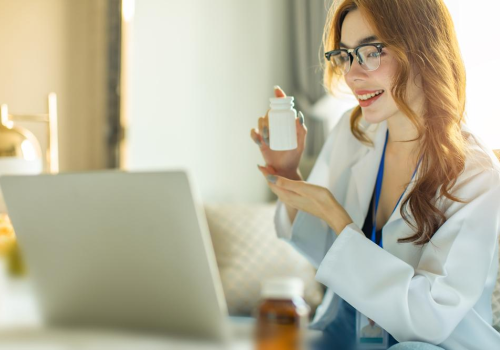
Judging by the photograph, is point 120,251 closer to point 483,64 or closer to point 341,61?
point 341,61

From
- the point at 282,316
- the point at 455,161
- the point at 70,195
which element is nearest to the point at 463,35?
the point at 455,161

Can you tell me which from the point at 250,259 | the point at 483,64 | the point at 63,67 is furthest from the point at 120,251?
the point at 63,67

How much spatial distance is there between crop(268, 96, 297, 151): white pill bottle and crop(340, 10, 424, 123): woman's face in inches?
7.3

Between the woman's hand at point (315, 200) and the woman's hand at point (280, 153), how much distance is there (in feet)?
0.50

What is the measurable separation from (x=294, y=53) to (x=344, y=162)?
2.21m

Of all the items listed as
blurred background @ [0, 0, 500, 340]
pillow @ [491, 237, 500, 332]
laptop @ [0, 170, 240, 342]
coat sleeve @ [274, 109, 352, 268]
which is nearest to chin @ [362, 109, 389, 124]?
coat sleeve @ [274, 109, 352, 268]

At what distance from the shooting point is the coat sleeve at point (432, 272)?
1.29 m

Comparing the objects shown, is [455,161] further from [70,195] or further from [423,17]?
[70,195]

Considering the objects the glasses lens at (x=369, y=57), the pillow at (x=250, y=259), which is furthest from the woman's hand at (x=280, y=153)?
the pillow at (x=250, y=259)

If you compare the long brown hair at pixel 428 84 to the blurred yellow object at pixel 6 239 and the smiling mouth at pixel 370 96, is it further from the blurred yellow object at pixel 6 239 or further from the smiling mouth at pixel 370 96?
the blurred yellow object at pixel 6 239

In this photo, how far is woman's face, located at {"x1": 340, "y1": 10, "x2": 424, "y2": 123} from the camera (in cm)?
148

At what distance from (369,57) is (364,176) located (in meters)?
0.35

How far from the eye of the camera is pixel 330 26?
5.46ft

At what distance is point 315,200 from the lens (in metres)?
1.46
